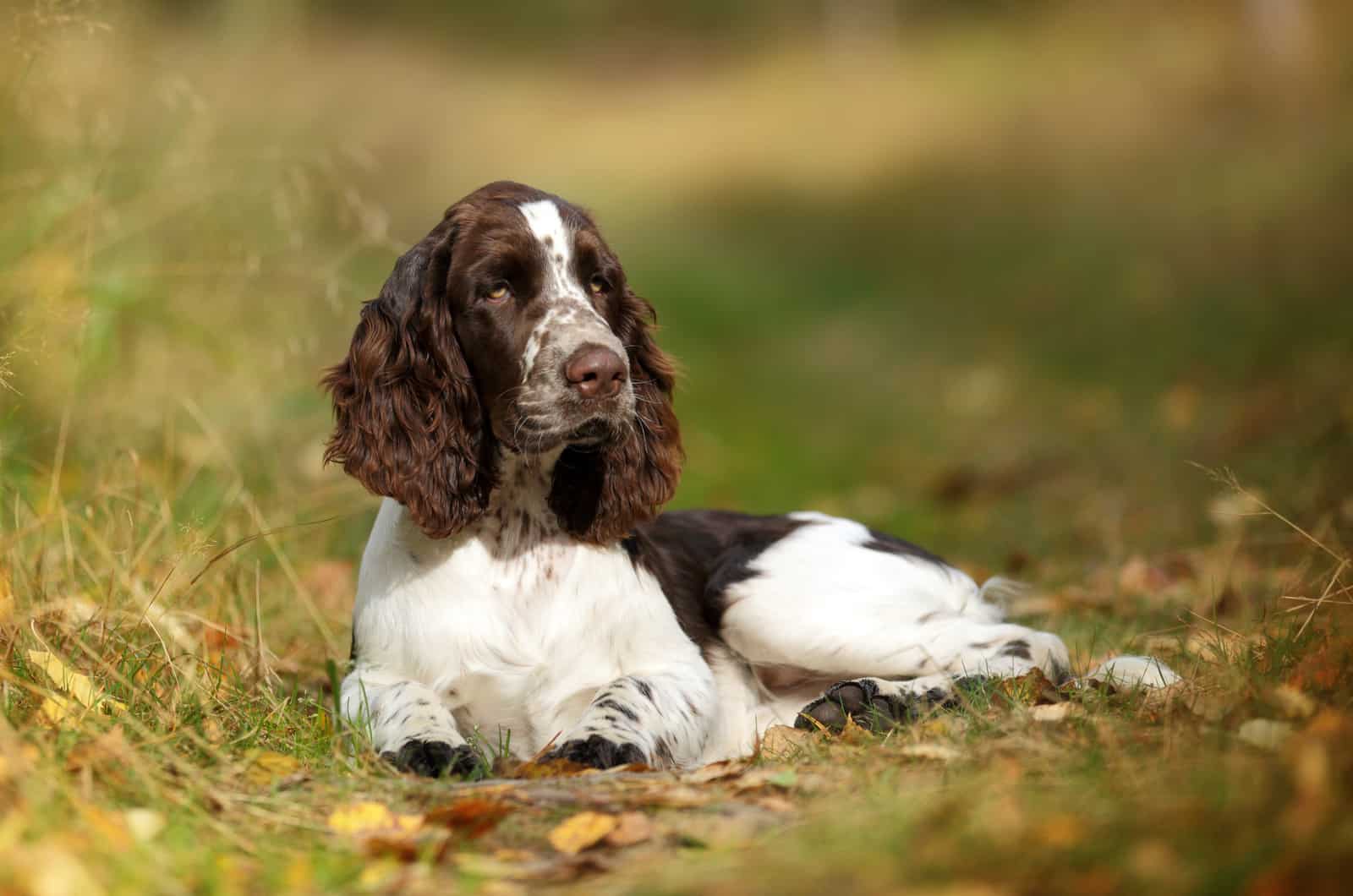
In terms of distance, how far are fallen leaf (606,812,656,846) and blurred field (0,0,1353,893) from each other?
6 centimetres

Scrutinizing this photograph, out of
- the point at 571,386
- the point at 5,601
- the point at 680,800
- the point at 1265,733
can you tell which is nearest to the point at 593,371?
the point at 571,386

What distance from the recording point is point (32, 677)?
3.45m

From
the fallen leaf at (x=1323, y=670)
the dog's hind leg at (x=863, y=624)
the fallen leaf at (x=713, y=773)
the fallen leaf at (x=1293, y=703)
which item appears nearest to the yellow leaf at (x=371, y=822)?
the fallen leaf at (x=713, y=773)

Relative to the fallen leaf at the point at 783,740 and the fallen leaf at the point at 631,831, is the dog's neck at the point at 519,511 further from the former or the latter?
the fallen leaf at the point at 631,831

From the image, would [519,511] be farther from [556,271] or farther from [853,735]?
[853,735]

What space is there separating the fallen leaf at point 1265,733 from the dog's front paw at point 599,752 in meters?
1.46

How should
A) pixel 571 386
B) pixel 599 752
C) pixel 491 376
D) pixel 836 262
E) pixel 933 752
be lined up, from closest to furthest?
pixel 933 752 < pixel 599 752 < pixel 571 386 < pixel 491 376 < pixel 836 262

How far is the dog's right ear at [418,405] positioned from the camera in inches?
148

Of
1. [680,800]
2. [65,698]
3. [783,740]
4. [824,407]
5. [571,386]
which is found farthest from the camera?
[824,407]

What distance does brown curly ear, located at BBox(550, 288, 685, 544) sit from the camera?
3.90 metres

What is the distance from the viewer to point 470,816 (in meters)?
2.71

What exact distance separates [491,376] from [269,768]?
48.3 inches

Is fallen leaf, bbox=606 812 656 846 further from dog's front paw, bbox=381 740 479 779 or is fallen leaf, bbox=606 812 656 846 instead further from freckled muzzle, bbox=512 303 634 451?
freckled muzzle, bbox=512 303 634 451

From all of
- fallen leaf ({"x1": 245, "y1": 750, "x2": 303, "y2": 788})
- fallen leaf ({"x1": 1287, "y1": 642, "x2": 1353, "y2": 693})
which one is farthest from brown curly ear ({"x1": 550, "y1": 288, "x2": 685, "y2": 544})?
fallen leaf ({"x1": 1287, "y1": 642, "x2": 1353, "y2": 693})
